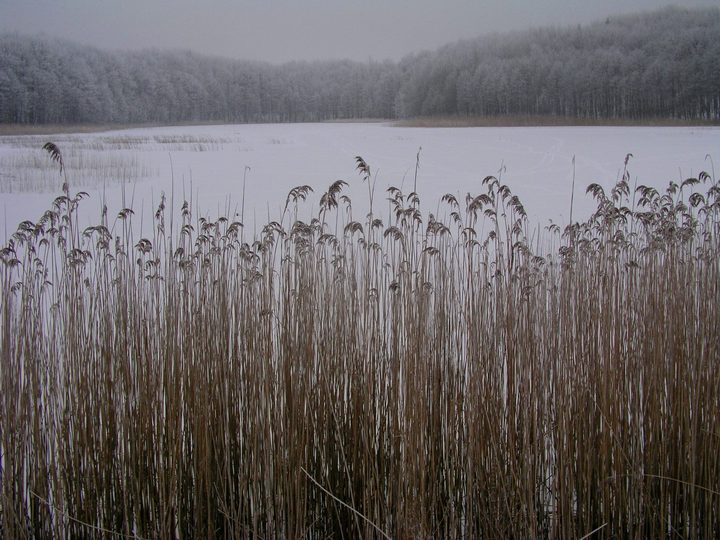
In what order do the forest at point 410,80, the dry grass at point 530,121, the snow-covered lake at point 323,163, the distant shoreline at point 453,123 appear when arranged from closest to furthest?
the snow-covered lake at point 323,163
the distant shoreline at point 453,123
the forest at point 410,80
the dry grass at point 530,121

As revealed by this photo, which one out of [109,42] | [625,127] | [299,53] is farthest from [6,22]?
[625,127]

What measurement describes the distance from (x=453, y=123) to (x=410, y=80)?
1.25 metres

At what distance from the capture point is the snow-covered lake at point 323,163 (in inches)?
198

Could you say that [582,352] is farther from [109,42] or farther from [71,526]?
[109,42]

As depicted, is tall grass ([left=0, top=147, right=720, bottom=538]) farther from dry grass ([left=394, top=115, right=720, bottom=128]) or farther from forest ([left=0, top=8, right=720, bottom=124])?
dry grass ([left=394, top=115, right=720, bottom=128])

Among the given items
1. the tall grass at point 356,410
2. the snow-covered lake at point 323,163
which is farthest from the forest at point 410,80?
the tall grass at point 356,410

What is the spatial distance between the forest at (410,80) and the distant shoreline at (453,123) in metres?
0.06

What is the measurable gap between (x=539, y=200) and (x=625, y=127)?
2497 millimetres

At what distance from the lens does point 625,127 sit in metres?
7.28

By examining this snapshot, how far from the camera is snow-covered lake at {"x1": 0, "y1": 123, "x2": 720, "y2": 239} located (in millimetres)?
5020

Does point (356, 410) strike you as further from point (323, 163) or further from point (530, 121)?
point (530, 121)

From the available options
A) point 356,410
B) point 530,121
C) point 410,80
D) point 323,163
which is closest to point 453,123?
point 410,80

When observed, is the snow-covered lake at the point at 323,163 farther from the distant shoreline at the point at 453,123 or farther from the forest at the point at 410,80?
the forest at the point at 410,80

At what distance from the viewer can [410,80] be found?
8844mm
